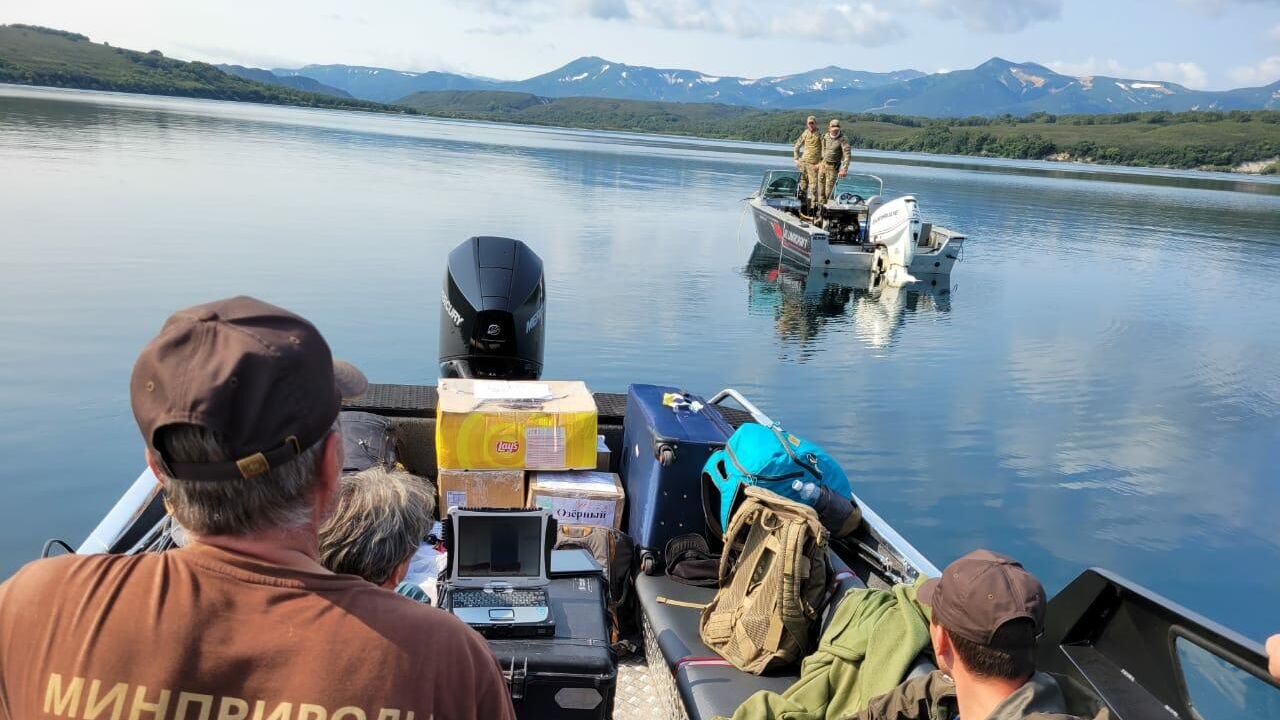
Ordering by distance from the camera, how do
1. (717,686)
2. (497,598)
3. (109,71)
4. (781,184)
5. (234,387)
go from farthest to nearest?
(109,71) → (781,184) → (717,686) → (497,598) → (234,387)

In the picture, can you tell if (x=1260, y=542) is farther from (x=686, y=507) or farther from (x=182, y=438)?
(x=182, y=438)

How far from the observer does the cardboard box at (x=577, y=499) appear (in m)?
4.26

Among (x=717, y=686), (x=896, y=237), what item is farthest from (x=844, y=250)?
(x=717, y=686)

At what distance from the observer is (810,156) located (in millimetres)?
20828

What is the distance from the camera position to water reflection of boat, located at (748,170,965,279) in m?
19.0

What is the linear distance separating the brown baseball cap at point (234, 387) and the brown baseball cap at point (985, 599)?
168cm

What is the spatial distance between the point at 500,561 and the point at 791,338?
Answer: 39.1 ft

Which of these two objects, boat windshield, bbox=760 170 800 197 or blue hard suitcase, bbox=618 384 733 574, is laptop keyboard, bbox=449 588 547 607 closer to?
blue hard suitcase, bbox=618 384 733 574

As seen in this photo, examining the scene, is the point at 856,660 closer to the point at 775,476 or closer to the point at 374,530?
the point at 775,476

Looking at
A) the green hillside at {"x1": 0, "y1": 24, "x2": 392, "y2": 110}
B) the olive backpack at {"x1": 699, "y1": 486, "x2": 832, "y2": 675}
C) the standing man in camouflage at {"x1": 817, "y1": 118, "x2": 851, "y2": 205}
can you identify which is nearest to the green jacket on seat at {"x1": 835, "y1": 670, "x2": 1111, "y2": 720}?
the olive backpack at {"x1": 699, "y1": 486, "x2": 832, "y2": 675}

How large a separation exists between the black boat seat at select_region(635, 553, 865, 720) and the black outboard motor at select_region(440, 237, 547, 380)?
1.80m

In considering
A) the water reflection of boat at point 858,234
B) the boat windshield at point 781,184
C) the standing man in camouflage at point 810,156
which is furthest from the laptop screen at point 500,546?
the boat windshield at point 781,184

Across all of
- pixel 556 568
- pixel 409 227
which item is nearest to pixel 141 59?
pixel 409 227

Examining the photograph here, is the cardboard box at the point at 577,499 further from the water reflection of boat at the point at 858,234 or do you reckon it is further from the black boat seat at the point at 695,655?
the water reflection of boat at the point at 858,234
